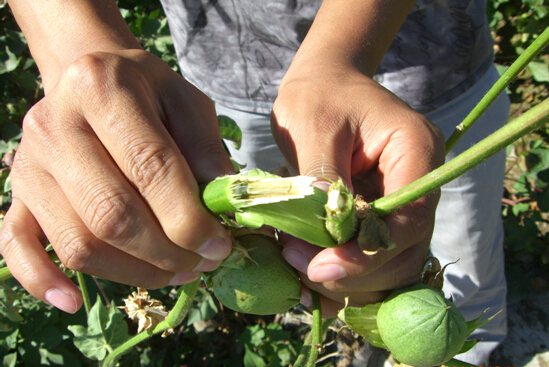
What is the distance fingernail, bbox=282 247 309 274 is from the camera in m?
1.48

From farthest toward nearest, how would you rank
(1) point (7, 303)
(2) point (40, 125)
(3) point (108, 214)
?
(1) point (7, 303), (2) point (40, 125), (3) point (108, 214)

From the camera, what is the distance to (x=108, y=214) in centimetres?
117

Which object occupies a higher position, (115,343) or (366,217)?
(366,217)

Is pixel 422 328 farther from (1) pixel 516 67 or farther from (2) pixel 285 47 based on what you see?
(2) pixel 285 47

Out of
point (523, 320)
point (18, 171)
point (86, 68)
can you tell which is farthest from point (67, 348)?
point (523, 320)

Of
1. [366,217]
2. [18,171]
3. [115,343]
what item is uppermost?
[18,171]

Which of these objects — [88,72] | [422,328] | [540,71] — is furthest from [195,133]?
[540,71]

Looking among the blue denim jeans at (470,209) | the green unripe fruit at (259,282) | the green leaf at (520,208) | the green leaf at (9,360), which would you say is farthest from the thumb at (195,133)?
the green leaf at (520,208)

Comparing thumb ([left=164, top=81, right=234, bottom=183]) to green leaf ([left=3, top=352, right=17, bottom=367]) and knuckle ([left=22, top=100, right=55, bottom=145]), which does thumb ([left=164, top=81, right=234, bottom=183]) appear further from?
green leaf ([left=3, top=352, right=17, bottom=367])

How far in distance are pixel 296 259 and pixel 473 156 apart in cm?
→ 77

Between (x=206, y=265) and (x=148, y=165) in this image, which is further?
(x=206, y=265)

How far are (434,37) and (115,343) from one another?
94.4 inches

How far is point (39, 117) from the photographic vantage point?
1288 millimetres

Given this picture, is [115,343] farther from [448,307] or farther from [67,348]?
[448,307]
